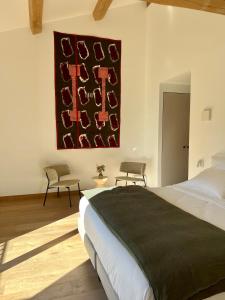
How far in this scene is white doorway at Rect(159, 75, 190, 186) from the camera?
4852 mm

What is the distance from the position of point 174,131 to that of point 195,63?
1.61 metres

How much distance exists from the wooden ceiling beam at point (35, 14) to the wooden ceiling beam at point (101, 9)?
3.22 feet

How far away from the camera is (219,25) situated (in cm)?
314

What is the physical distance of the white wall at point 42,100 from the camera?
14.4 ft

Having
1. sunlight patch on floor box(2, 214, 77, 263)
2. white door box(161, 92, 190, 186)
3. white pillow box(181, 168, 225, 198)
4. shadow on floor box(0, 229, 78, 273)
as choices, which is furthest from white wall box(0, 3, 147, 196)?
white pillow box(181, 168, 225, 198)

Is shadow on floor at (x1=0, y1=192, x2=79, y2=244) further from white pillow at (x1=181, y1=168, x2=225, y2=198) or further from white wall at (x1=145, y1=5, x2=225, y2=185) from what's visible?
white pillow at (x1=181, y1=168, x2=225, y2=198)

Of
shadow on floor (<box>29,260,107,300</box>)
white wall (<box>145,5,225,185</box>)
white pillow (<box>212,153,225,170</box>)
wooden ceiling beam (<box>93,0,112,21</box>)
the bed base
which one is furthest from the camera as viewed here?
wooden ceiling beam (<box>93,0,112,21</box>)

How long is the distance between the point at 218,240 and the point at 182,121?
3.79m

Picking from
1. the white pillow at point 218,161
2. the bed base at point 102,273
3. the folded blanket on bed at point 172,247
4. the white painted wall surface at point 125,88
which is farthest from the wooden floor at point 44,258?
the white pillow at point 218,161

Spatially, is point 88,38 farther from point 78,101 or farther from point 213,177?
point 213,177

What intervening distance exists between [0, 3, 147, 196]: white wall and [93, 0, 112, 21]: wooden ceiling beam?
17cm

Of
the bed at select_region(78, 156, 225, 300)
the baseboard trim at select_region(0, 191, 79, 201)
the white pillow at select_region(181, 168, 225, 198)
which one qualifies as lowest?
the baseboard trim at select_region(0, 191, 79, 201)

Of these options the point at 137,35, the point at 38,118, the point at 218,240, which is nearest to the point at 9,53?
the point at 38,118

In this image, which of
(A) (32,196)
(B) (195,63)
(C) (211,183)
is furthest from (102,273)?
(A) (32,196)
